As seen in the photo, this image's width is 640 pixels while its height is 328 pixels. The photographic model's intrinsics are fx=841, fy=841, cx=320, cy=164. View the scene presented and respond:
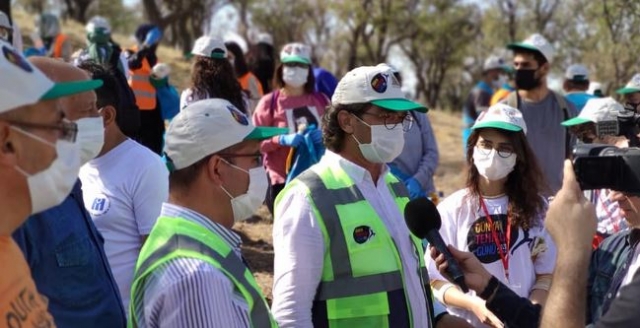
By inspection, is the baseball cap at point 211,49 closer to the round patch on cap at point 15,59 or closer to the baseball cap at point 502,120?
the baseball cap at point 502,120

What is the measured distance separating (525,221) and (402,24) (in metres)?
33.3

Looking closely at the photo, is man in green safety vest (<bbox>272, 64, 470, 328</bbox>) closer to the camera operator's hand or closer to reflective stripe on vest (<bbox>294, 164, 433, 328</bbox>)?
reflective stripe on vest (<bbox>294, 164, 433, 328</bbox>)

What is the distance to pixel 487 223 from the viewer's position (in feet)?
14.1

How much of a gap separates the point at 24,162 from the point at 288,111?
17.0 ft

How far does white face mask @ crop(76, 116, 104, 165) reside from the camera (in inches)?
130

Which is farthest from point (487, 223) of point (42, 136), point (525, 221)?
point (42, 136)

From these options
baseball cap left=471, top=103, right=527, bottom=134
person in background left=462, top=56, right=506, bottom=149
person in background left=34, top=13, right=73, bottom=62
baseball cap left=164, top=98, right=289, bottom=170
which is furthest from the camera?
person in background left=34, top=13, right=73, bottom=62

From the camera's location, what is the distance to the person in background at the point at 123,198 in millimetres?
3613

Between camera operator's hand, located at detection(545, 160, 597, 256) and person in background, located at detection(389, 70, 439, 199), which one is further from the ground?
camera operator's hand, located at detection(545, 160, 597, 256)

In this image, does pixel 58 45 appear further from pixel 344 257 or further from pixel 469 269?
pixel 469 269

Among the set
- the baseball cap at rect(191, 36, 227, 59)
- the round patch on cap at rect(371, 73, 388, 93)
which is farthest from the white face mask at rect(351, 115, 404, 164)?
the baseball cap at rect(191, 36, 227, 59)

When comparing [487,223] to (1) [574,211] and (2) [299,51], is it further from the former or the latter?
(2) [299,51]

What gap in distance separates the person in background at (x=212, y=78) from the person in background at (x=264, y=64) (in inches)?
136

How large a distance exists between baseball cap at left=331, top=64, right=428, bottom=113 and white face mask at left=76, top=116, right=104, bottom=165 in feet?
3.42
